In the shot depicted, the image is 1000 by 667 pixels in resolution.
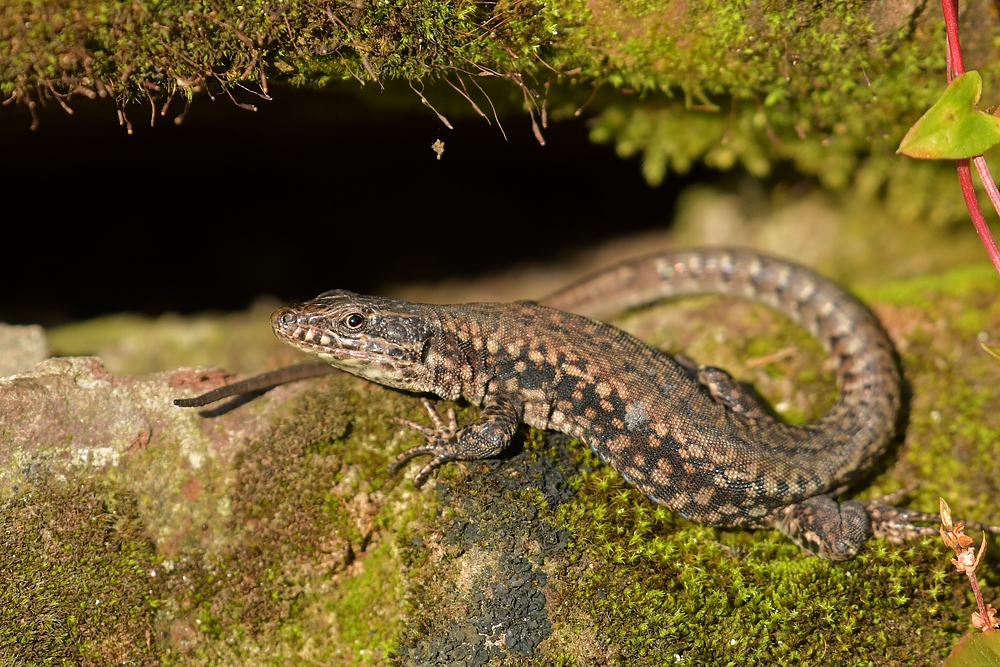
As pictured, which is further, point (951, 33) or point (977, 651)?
point (951, 33)

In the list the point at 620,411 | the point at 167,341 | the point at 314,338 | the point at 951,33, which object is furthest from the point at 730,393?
the point at 167,341

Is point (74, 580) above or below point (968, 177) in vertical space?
below

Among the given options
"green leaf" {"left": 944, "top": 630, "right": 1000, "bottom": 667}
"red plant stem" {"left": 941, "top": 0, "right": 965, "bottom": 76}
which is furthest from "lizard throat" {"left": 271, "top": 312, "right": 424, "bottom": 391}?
"red plant stem" {"left": 941, "top": 0, "right": 965, "bottom": 76}

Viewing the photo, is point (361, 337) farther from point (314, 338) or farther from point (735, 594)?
point (735, 594)

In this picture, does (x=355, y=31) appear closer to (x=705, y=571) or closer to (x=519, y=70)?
(x=519, y=70)

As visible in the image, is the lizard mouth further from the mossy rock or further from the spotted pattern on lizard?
the mossy rock

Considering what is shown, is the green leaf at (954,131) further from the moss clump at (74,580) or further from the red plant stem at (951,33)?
the moss clump at (74,580)

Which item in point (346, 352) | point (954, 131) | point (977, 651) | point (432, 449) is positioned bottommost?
point (977, 651)
